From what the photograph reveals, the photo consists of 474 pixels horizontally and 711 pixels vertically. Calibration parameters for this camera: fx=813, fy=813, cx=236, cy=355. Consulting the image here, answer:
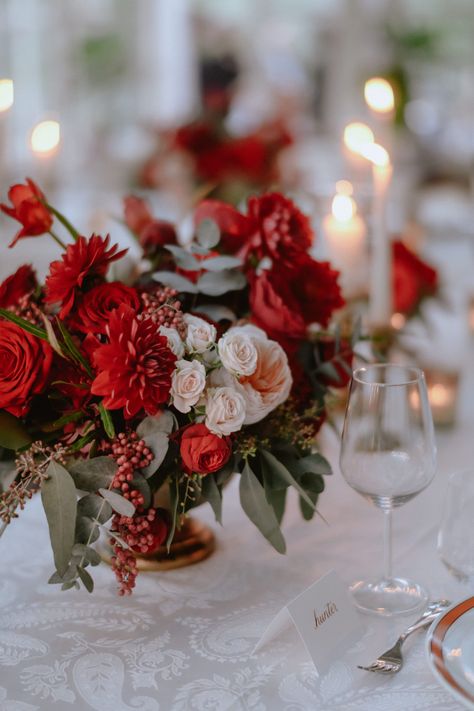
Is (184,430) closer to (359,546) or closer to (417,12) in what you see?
(359,546)

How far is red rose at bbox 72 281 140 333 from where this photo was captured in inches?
30.3

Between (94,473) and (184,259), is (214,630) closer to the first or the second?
(94,473)

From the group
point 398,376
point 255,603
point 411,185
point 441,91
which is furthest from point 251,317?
point 441,91

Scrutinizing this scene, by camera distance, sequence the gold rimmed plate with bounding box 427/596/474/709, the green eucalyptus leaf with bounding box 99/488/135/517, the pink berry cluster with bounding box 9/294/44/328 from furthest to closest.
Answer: the pink berry cluster with bounding box 9/294/44/328, the green eucalyptus leaf with bounding box 99/488/135/517, the gold rimmed plate with bounding box 427/596/474/709

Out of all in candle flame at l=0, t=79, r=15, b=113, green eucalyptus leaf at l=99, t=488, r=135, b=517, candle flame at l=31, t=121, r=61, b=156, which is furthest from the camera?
candle flame at l=31, t=121, r=61, b=156

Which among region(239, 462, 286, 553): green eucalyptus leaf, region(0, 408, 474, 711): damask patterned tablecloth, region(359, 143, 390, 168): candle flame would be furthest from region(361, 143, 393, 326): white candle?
region(239, 462, 286, 553): green eucalyptus leaf

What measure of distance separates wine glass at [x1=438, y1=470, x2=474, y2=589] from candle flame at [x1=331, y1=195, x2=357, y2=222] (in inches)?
23.4

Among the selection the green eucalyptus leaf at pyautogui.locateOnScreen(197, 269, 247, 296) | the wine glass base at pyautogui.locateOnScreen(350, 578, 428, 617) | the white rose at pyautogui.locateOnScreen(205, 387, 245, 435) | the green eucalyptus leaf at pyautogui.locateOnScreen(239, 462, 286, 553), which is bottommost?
the wine glass base at pyautogui.locateOnScreen(350, 578, 428, 617)

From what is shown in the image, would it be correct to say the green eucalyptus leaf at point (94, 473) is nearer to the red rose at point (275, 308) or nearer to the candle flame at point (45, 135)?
the red rose at point (275, 308)

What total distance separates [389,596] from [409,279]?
640 millimetres

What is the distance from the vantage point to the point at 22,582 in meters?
0.91

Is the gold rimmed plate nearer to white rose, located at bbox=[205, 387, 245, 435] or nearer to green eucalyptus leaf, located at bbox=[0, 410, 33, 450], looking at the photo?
white rose, located at bbox=[205, 387, 245, 435]

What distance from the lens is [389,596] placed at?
0.84 m

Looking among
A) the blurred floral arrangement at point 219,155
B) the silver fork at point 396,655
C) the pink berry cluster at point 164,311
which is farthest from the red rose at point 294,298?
the blurred floral arrangement at point 219,155
